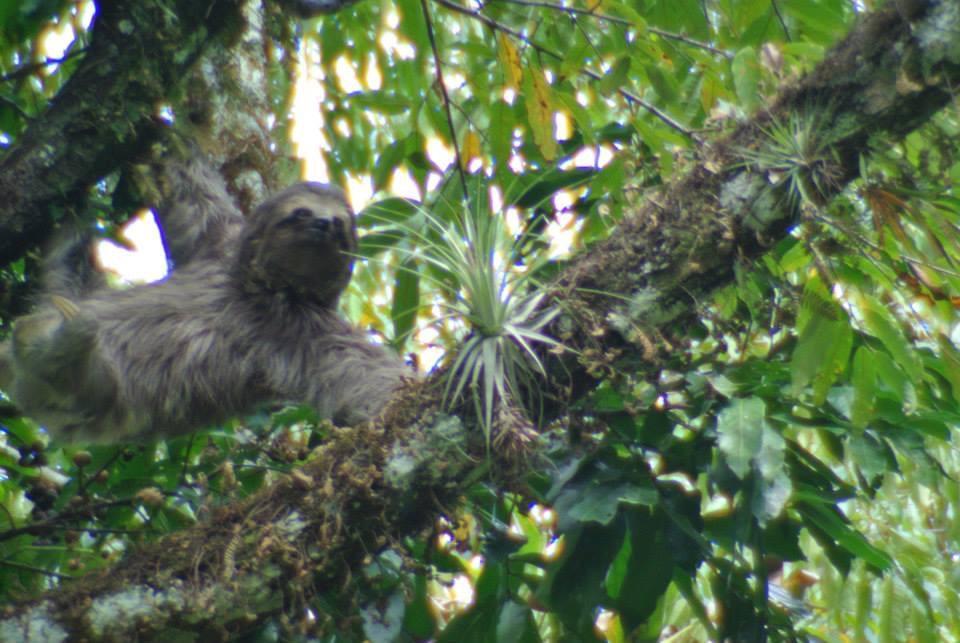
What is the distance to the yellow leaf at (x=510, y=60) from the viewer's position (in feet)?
14.2

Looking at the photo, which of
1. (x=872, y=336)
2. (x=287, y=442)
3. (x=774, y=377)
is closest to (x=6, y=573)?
(x=287, y=442)

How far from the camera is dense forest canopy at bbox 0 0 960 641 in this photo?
9.70 feet

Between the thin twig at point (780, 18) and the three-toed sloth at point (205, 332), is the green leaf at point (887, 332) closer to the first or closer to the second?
the thin twig at point (780, 18)

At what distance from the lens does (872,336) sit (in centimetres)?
321

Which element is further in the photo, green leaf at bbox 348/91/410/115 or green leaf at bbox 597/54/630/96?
green leaf at bbox 348/91/410/115

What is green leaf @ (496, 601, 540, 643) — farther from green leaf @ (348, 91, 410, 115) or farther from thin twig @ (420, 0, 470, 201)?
green leaf @ (348, 91, 410, 115)

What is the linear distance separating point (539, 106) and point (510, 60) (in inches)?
12.0

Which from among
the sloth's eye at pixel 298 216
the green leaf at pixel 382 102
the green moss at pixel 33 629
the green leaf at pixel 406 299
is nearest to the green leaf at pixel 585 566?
the green leaf at pixel 406 299

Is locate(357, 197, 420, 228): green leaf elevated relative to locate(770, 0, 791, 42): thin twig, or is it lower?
lower

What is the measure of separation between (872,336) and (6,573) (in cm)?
322

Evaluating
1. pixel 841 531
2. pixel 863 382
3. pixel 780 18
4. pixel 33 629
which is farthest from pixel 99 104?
pixel 841 531

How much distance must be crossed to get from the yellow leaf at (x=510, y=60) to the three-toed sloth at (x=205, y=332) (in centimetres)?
105

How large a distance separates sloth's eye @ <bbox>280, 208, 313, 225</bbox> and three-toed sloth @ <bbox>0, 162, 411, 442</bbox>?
0.4 inches

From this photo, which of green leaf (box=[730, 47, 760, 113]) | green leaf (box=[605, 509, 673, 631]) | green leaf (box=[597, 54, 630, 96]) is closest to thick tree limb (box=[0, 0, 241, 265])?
green leaf (box=[597, 54, 630, 96])
